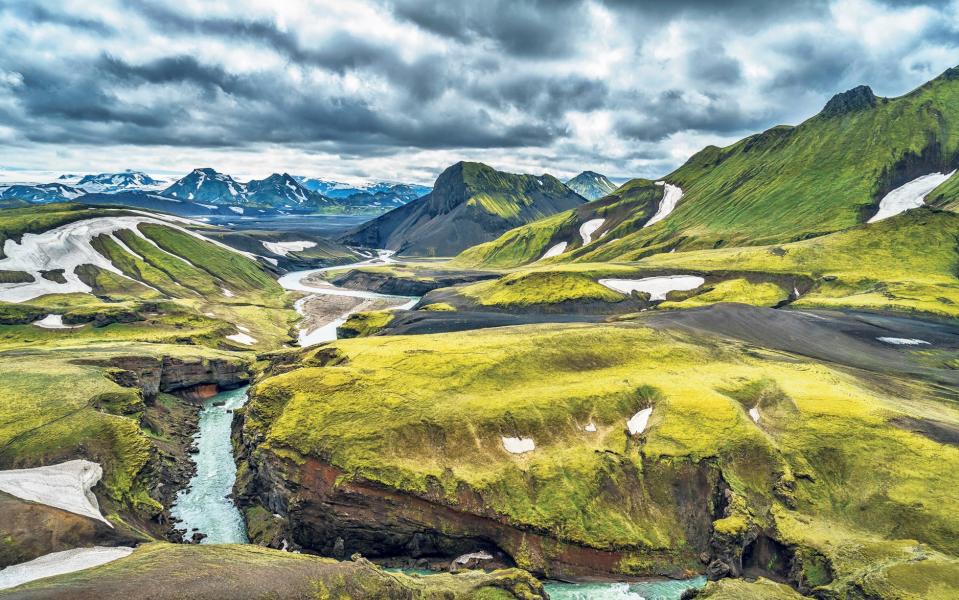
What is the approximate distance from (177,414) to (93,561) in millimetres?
59894

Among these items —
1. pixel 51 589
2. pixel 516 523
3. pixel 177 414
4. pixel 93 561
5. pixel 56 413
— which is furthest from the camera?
pixel 177 414

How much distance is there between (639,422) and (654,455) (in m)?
6.52

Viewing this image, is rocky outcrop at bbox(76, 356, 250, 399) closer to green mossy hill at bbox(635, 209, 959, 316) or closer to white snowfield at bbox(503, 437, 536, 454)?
white snowfield at bbox(503, 437, 536, 454)

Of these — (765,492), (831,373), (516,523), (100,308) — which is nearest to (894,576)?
(765,492)

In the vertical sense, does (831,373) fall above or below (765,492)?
above

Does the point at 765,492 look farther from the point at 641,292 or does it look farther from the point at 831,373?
the point at 641,292

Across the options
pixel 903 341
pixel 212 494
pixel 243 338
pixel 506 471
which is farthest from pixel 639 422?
pixel 243 338

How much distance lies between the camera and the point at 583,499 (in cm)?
5372

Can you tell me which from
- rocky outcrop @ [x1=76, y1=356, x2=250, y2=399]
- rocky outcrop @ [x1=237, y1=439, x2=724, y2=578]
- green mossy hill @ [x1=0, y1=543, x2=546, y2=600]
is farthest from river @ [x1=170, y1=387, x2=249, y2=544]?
green mossy hill @ [x1=0, y1=543, x2=546, y2=600]

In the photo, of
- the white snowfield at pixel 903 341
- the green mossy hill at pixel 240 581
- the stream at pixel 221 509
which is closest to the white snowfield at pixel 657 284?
the white snowfield at pixel 903 341

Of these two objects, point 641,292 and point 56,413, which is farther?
point 641,292

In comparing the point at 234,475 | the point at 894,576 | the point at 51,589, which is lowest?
the point at 234,475

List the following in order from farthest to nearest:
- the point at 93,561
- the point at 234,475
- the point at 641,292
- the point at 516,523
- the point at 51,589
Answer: the point at 641,292 < the point at 234,475 < the point at 516,523 < the point at 93,561 < the point at 51,589

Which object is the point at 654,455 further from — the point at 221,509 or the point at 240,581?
the point at 221,509
